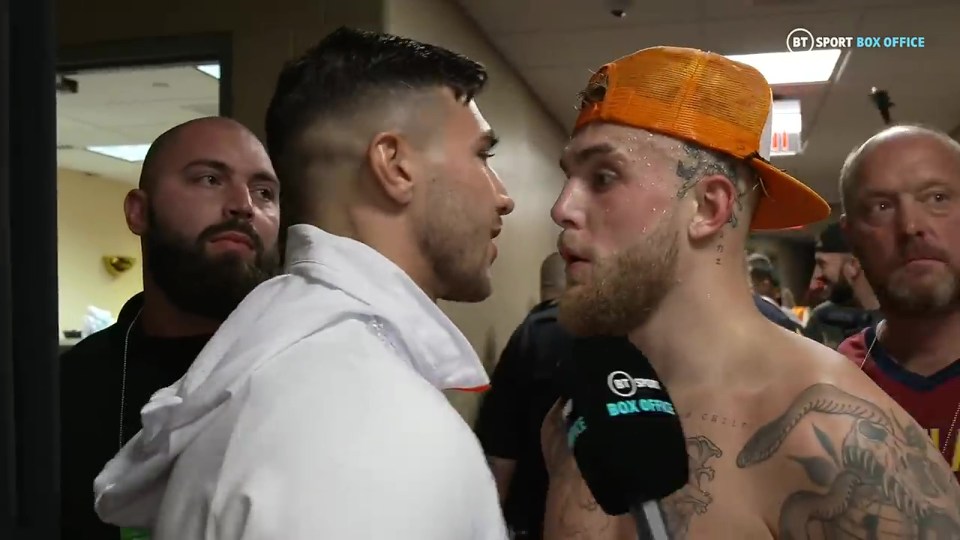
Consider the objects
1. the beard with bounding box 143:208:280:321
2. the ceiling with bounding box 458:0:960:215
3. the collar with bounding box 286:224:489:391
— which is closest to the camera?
the collar with bounding box 286:224:489:391

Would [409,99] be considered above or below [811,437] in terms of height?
above

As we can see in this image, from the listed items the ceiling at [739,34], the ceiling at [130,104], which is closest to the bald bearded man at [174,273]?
the ceiling at [130,104]

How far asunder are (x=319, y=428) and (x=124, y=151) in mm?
5711

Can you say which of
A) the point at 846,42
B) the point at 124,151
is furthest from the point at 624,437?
the point at 124,151

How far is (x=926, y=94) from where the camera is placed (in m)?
4.51

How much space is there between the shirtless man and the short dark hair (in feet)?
0.81

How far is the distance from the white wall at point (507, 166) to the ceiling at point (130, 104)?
0.96 m

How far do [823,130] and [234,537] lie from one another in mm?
5389

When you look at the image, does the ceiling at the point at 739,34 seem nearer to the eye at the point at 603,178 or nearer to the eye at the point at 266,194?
the eye at the point at 266,194

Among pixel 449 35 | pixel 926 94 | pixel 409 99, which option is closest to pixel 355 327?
pixel 409 99

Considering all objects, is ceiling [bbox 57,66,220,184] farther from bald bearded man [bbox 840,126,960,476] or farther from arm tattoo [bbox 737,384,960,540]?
arm tattoo [bbox 737,384,960,540]

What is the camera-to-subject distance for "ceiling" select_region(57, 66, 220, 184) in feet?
11.8

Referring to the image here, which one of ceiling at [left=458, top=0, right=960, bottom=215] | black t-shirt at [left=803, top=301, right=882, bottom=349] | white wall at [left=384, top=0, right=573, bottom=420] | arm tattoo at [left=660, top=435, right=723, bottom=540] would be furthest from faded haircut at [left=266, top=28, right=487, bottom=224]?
ceiling at [left=458, top=0, right=960, bottom=215]

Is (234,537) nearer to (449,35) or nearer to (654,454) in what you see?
(654,454)
